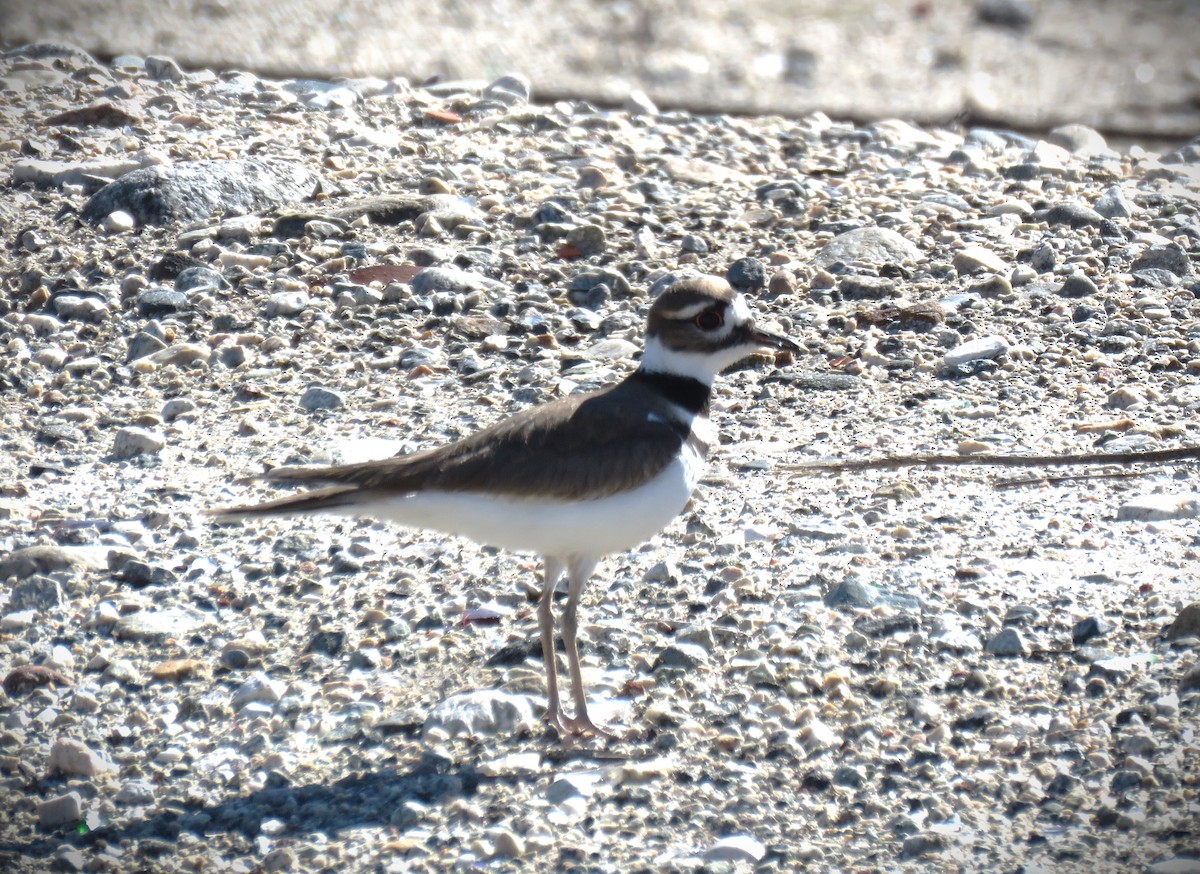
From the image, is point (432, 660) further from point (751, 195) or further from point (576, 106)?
point (576, 106)

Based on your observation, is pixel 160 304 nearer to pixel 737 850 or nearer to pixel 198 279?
pixel 198 279

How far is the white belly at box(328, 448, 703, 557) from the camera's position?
12.4ft

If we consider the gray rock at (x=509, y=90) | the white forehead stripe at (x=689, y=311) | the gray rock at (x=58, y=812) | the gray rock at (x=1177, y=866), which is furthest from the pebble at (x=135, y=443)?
the gray rock at (x=509, y=90)

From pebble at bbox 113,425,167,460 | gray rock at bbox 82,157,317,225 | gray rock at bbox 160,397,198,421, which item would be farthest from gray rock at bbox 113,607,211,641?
gray rock at bbox 82,157,317,225

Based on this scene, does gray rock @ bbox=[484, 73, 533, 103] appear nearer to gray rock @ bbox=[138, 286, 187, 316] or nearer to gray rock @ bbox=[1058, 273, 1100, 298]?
gray rock @ bbox=[138, 286, 187, 316]

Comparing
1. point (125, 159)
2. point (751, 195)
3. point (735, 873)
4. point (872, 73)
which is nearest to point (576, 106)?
point (751, 195)

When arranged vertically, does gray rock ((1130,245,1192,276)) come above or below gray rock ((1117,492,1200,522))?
above

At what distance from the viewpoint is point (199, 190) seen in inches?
276

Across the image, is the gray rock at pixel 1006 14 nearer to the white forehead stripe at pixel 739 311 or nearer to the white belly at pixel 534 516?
the white forehead stripe at pixel 739 311

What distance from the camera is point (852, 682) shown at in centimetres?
405

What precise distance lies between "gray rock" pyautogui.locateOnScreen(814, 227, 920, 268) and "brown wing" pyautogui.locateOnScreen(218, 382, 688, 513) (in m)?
3.00

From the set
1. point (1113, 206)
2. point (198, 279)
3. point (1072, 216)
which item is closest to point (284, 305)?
point (198, 279)

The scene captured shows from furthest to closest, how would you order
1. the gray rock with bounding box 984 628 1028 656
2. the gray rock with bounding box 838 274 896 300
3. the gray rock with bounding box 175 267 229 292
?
the gray rock with bounding box 838 274 896 300
the gray rock with bounding box 175 267 229 292
the gray rock with bounding box 984 628 1028 656

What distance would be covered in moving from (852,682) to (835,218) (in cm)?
372
